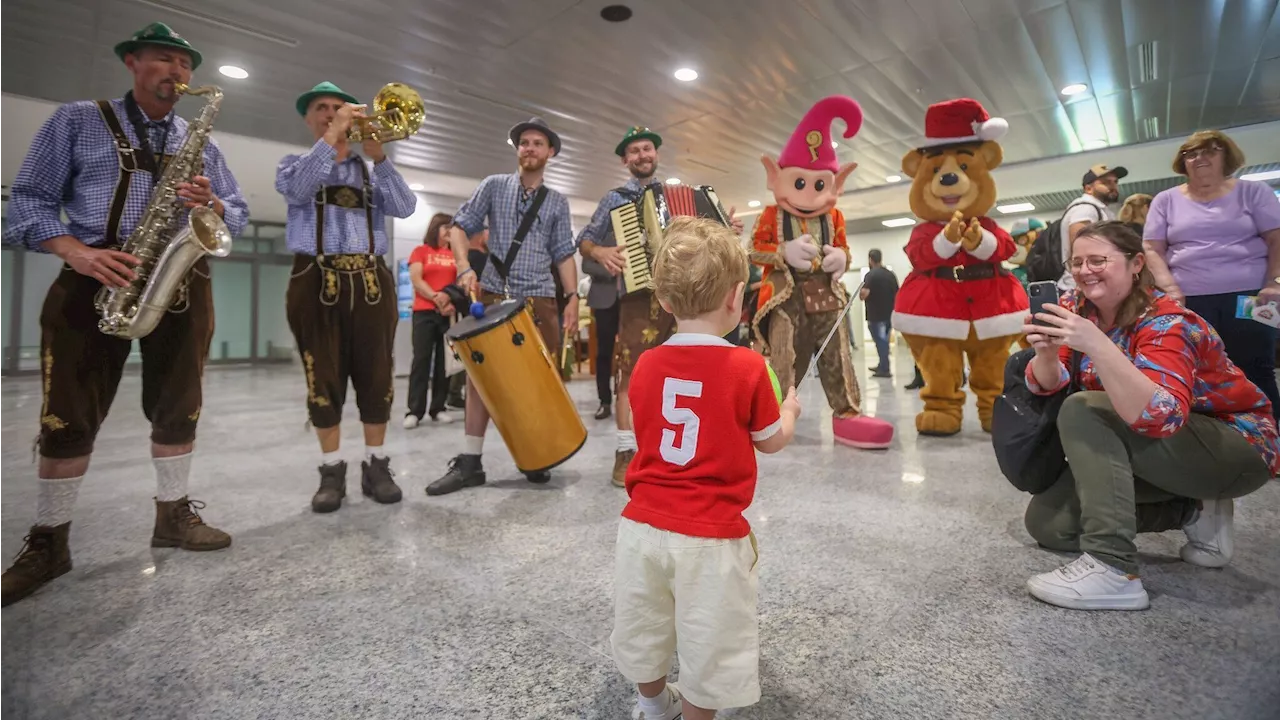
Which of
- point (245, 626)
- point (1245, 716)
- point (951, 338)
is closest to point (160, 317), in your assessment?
point (245, 626)

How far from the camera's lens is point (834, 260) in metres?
3.36

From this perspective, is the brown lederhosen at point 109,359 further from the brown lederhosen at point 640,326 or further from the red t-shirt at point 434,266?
the red t-shirt at point 434,266

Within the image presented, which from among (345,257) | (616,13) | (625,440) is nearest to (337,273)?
(345,257)

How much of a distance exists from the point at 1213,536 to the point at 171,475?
3.22m

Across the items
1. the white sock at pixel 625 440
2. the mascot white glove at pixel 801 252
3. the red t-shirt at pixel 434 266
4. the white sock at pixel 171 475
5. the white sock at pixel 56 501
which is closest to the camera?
the white sock at pixel 56 501

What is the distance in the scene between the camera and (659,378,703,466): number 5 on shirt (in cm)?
116

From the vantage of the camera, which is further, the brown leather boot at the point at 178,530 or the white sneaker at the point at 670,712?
the brown leather boot at the point at 178,530

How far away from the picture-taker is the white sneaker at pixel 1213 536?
1.85 m

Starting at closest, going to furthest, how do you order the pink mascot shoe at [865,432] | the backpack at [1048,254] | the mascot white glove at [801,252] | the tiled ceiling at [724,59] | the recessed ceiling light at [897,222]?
the mascot white glove at [801,252], the pink mascot shoe at [865,432], the backpack at [1048,254], the tiled ceiling at [724,59], the recessed ceiling light at [897,222]

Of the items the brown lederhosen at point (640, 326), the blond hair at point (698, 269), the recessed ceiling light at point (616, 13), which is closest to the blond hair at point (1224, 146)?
the brown lederhosen at point (640, 326)

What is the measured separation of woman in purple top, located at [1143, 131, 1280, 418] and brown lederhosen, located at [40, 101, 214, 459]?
379 cm

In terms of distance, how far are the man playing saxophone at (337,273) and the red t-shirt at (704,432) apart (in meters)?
1.73

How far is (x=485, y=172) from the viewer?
8.73 metres

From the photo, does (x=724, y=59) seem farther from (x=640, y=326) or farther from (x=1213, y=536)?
(x=1213, y=536)
